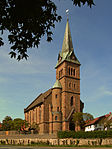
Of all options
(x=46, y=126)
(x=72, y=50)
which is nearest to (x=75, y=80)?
(x=72, y=50)

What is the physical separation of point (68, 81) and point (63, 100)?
684cm

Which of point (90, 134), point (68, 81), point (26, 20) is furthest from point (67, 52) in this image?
point (26, 20)

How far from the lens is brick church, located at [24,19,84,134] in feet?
200

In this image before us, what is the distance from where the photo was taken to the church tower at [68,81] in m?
61.6

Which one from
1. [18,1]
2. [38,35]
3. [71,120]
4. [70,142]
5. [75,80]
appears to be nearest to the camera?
[18,1]

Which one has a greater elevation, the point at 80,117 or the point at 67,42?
the point at 67,42

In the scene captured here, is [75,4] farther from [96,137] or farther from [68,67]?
[68,67]

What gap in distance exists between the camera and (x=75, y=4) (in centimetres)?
744

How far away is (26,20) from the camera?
7.62m

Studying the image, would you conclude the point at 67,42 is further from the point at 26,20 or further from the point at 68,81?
the point at 26,20

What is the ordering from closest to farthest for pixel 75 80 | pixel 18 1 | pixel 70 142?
pixel 18 1, pixel 70 142, pixel 75 80

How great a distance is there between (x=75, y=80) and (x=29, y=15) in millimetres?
60625

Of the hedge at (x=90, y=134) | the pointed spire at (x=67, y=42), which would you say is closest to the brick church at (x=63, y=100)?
the pointed spire at (x=67, y=42)

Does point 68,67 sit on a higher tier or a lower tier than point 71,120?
higher
